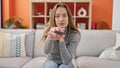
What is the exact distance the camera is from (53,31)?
5.51ft

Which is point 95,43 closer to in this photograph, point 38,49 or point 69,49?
point 38,49

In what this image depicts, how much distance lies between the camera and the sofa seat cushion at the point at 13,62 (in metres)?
2.18

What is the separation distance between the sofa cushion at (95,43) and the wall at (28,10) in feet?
7.00

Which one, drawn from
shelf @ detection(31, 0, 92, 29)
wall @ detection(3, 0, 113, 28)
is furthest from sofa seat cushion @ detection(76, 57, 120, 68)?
wall @ detection(3, 0, 113, 28)

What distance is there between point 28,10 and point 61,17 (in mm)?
3141

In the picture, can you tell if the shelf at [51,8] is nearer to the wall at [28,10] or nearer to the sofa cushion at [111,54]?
the wall at [28,10]

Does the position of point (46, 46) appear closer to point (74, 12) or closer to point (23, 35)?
point (23, 35)

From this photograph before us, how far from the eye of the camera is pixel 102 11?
15.9ft

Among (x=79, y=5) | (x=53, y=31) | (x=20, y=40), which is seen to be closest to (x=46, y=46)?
(x=53, y=31)

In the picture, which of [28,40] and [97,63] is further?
[28,40]

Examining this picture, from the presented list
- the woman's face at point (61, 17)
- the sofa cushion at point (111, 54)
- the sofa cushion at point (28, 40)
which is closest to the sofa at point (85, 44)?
the sofa cushion at point (28, 40)

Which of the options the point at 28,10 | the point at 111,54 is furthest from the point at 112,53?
the point at 28,10

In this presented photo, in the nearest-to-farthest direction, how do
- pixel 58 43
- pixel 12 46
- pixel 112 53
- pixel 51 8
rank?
pixel 58 43 → pixel 112 53 → pixel 12 46 → pixel 51 8

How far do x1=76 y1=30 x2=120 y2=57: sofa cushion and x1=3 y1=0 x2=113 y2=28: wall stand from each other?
2.13m
